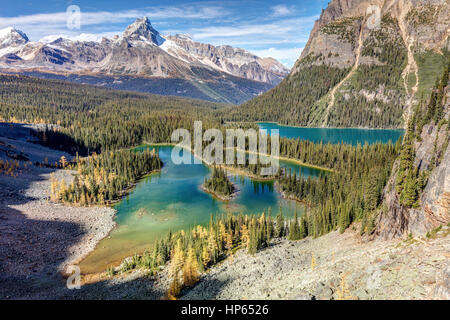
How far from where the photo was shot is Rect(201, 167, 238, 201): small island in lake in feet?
291

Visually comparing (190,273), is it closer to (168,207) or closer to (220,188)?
(168,207)

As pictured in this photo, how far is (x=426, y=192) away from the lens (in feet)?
110

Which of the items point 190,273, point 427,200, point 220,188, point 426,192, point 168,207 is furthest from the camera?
A: point 220,188

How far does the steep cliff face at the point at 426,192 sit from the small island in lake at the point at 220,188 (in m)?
53.2

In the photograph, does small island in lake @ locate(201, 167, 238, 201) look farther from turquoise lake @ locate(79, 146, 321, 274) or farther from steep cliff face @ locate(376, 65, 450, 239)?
steep cliff face @ locate(376, 65, 450, 239)

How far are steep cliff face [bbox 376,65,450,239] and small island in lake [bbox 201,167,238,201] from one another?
53185 mm

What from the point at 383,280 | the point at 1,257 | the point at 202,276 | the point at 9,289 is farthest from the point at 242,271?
the point at 1,257

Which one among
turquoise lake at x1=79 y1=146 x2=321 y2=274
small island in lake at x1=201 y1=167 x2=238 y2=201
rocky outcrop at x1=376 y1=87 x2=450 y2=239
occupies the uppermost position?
rocky outcrop at x1=376 y1=87 x2=450 y2=239

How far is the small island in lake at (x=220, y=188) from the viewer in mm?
88831

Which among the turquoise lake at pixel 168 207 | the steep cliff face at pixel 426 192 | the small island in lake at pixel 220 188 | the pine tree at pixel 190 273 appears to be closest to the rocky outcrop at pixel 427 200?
the steep cliff face at pixel 426 192

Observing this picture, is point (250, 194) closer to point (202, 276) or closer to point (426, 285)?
point (202, 276)

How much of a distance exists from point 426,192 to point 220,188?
209 feet

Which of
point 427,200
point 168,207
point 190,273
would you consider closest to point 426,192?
point 427,200

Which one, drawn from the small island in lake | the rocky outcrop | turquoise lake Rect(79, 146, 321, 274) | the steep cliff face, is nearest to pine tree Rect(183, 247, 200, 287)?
turquoise lake Rect(79, 146, 321, 274)
